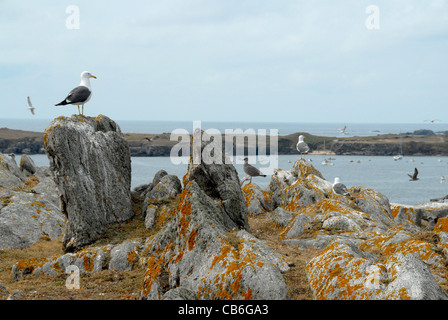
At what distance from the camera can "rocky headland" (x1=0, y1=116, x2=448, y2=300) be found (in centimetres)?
1064

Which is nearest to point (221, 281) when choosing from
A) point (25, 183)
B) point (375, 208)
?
point (375, 208)

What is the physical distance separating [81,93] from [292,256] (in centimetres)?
1410

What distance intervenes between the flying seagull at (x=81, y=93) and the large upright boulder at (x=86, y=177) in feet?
3.38

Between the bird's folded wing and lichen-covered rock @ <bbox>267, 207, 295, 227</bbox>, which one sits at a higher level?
the bird's folded wing

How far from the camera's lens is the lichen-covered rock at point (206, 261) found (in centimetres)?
1045

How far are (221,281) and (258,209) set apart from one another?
1931cm

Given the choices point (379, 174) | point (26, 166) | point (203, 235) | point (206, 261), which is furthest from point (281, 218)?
point (379, 174)

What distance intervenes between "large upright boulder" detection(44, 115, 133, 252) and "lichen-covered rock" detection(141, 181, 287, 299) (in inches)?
378

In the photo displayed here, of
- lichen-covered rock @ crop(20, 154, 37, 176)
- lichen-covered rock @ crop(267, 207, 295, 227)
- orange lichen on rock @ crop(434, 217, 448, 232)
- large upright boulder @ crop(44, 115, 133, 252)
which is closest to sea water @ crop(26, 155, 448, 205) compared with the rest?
lichen-covered rock @ crop(20, 154, 37, 176)

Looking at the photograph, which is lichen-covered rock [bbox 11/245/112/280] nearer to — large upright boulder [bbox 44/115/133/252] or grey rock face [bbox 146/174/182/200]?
large upright boulder [bbox 44/115/133/252]

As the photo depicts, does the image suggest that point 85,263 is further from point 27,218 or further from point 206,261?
point 27,218
